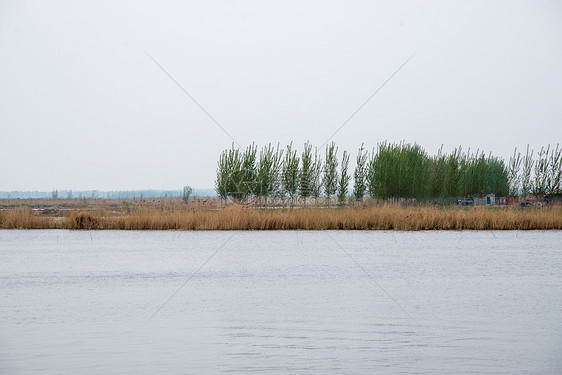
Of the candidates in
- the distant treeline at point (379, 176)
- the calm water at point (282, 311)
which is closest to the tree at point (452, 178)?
the distant treeline at point (379, 176)

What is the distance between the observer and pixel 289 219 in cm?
2231

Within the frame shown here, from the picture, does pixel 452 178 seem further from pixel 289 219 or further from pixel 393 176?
pixel 289 219

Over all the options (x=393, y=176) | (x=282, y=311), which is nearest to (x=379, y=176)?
(x=393, y=176)

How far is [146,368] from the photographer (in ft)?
18.1

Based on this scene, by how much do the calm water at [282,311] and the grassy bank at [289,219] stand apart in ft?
20.9

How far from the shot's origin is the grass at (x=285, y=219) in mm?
21984

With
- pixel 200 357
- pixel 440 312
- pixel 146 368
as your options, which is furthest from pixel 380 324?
pixel 146 368

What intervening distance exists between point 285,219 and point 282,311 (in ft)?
46.7

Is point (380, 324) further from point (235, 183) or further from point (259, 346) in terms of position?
point (235, 183)

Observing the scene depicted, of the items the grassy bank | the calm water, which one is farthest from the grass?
the calm water

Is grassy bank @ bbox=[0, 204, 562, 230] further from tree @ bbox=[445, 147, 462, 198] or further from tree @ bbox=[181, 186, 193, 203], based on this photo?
tree @ bbox=[445, 147, 462, 198]

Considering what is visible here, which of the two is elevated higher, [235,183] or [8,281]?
[235,183]

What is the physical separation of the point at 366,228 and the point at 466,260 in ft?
30.5

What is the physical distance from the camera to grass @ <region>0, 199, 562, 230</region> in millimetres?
21984
